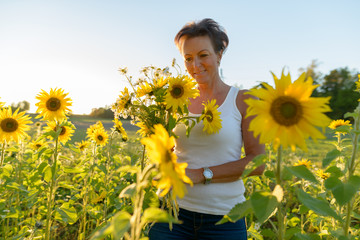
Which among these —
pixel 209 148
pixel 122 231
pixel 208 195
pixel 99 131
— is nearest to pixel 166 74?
pixel 209 148

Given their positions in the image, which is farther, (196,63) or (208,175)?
(196,63)

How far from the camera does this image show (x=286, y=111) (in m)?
0.87

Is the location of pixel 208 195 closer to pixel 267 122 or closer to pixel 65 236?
pixel 267 122

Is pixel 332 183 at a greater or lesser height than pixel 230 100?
lesser

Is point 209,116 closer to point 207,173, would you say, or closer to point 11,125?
point 207,173

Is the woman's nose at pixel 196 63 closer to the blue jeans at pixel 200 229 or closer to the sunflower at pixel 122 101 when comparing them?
the sunflower at pixel 122 101

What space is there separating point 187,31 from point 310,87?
1.51 meters

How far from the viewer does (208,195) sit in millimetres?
1858

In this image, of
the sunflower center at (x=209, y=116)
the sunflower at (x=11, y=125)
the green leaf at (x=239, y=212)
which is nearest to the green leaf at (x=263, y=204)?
the green leaf at (x=239, y=212)

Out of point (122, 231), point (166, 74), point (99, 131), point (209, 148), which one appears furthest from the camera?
point (99, 131)

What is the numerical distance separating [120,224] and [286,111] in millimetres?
590

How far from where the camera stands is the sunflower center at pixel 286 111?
855 millimetres

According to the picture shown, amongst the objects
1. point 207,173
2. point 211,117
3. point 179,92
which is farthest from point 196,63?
point 207,173

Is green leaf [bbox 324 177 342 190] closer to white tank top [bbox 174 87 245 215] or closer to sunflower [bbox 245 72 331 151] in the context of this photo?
sunflower [bbox 245 72 331 151]
